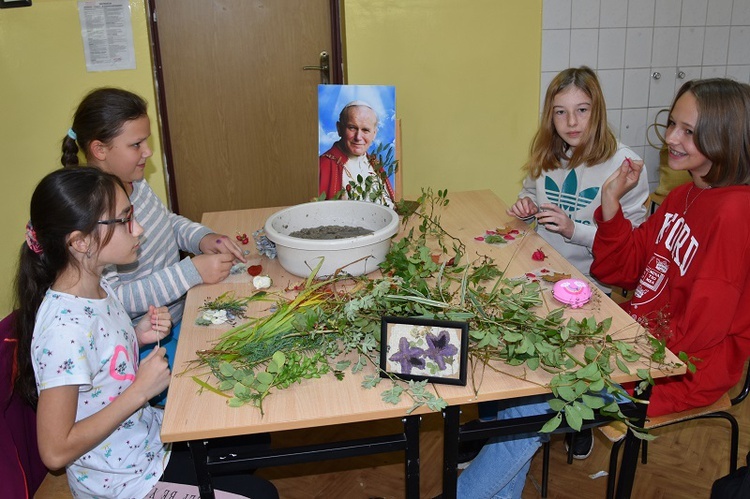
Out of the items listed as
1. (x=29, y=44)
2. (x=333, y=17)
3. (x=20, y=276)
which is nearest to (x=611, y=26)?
(x=333, y=17)

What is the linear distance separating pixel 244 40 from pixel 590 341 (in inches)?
118

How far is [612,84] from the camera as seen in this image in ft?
13.3

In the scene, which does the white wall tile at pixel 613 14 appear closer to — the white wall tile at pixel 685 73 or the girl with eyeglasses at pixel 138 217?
the white wall tile at pixel 685 73

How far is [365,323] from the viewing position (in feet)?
5.00

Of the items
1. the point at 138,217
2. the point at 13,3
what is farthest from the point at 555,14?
the point at 13,3

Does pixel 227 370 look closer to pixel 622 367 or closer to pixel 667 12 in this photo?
pixel 622 367

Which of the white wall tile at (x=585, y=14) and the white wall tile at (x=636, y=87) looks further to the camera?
the white wall tile at (x=636, y=87)

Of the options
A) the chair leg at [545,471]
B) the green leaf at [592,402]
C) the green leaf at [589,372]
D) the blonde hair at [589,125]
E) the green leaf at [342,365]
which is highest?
the blonde hair at [589,125]

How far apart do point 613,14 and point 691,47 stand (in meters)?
0.55

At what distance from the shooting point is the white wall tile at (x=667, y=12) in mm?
3953

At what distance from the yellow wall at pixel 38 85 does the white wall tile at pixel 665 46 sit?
2896 millimetres

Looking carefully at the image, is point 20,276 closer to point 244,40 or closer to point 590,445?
point 590,445

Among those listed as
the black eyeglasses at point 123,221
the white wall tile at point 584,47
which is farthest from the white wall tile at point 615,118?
the black eyeglasses at point 123,221

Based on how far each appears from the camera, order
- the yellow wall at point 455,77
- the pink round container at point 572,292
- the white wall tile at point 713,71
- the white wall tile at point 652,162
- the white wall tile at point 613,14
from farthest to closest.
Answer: the white wall tile at point 652,162
the white wall tile at point 713,71
the white wall tile at point 613,14
the yellow wall at point 455,77
the pink round container at point 572,292
